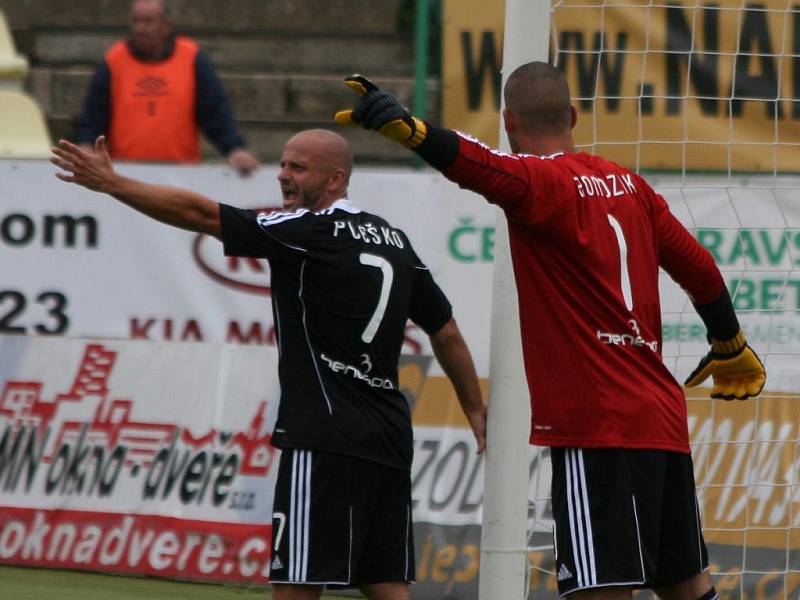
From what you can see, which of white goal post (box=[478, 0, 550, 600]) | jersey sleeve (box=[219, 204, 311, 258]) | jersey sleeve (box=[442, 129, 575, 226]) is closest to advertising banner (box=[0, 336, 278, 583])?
white goal post (box=[478, 0, 550, 600])

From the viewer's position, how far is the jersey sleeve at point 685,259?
455cm

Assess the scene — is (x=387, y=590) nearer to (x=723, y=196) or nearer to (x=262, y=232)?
(x=262, y=232)

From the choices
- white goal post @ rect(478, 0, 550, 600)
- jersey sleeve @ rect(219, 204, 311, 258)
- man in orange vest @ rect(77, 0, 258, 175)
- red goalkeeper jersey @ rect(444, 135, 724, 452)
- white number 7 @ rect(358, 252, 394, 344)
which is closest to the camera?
red goalkeeper jersey @ rect(444, 135, 724, 452)

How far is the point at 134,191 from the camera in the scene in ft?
14.3

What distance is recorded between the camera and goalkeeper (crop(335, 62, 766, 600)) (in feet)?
14.0

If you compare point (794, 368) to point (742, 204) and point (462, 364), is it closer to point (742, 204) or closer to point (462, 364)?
point (742, 204)

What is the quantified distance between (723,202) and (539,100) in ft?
8.84

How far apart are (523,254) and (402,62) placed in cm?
643

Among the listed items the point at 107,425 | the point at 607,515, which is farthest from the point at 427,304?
the point at 107,425

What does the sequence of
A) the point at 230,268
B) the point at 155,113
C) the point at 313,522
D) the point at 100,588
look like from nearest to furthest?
the point at 313,522
the point at 100,588
the point at 230,268
the point at 155,113

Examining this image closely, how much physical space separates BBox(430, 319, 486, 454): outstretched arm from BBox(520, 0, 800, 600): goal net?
107 cm

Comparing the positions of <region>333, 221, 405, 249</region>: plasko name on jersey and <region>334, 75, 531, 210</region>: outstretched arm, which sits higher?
<region>334, 75, 531, 210</region>: outstretched arm

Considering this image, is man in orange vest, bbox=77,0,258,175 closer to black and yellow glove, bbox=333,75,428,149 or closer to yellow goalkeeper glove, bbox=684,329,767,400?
yellow goalkeeper glove, bbox=684,329,767,400

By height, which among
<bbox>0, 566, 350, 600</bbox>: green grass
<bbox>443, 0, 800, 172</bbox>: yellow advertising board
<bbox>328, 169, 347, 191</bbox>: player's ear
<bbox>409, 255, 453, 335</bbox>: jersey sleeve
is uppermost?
<bbox>443, 0, 800, 172</bbox>: yellow advertising board
